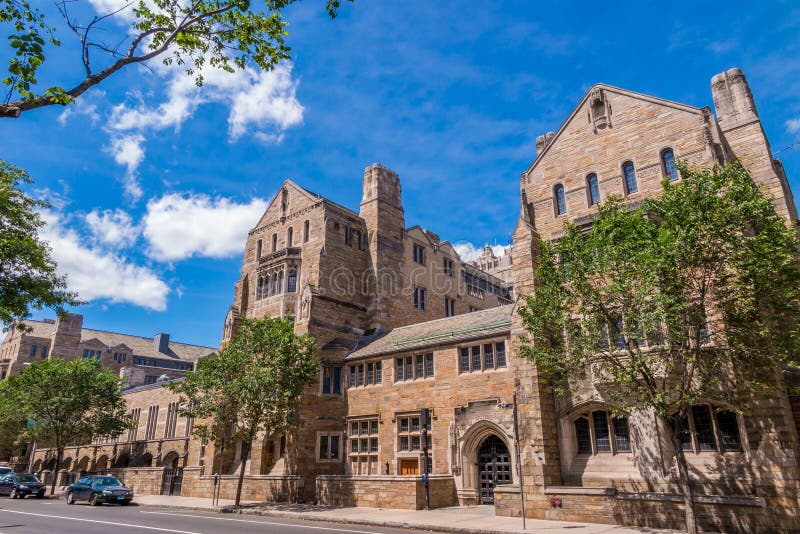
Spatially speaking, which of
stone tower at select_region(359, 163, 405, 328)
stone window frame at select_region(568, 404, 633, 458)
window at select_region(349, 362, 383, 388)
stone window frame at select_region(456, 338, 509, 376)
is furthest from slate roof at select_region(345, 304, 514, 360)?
stone window frame at select_region(568, 404, 633, 458)

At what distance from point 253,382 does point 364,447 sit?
26.8 ft

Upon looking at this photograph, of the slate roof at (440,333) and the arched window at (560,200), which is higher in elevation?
the arched window at (560,200)

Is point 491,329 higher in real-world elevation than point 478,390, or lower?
higher

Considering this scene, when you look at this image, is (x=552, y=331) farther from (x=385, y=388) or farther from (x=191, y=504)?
(x=191, y=504)

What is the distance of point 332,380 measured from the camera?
3191 centimetres

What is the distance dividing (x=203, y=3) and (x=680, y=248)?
13628 mm

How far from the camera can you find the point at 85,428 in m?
41.1

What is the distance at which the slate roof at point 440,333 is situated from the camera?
26.2m

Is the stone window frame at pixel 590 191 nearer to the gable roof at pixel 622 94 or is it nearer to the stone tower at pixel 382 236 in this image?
the gable roof at pixel 622 94

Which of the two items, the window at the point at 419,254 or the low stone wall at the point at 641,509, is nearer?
the low stone wall at the point at 641,509

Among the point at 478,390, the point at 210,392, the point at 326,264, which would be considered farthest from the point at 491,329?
the point at 210,392

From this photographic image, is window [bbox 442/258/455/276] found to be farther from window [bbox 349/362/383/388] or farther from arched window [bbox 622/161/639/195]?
arched window [bbox 622/161/639/195]

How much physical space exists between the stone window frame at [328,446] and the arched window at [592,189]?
19.3 metres

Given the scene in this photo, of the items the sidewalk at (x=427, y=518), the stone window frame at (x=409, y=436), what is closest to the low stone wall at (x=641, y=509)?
the sidewalk at (x=427, y=518)
